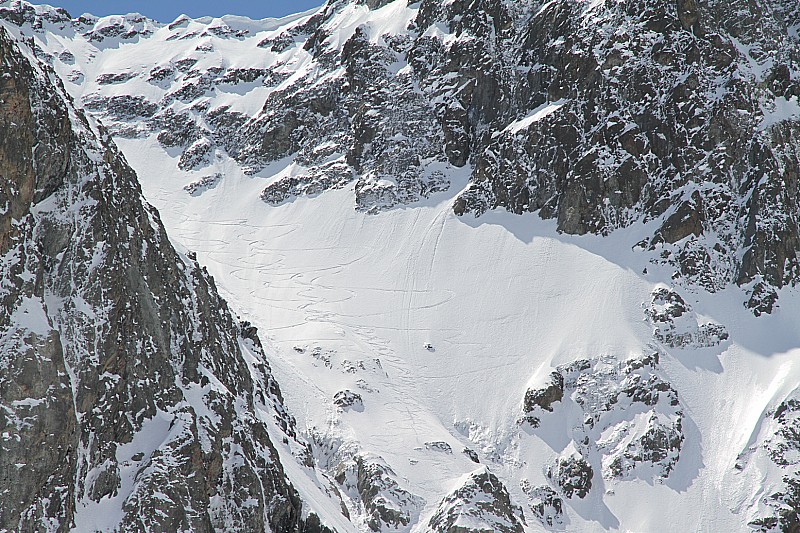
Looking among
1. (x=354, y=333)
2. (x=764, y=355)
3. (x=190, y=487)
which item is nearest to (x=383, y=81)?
(x=354, y=333)

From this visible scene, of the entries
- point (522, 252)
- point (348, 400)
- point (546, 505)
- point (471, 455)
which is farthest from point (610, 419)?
point (522, 252)

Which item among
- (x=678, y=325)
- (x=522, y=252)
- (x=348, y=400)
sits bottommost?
(x=678, y=325)

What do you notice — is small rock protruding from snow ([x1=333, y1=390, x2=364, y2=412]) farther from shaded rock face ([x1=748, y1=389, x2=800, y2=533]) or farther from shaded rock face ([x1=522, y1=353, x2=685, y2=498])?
shaded rock face ([x1=748, y1=389, x2=800, y2=533])

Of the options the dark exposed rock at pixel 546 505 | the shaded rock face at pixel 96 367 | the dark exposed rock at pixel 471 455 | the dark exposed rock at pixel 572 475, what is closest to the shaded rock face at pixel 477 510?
the dark exposed rock at pixel 471 455

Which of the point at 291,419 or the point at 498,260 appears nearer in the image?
the point at 291,419

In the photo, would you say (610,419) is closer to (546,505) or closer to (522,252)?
(546,505)

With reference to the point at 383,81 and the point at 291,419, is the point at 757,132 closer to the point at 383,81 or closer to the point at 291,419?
the point at 383,81

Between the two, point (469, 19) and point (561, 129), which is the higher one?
point (469, 19)
